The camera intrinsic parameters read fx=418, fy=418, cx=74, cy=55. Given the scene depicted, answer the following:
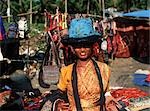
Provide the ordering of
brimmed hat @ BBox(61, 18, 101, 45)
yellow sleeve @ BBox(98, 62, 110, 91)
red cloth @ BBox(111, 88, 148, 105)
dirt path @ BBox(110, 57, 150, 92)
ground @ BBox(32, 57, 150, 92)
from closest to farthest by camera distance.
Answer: brimmed hat @ BBox(61, 18, 101, 45)
yellow sleeve @ BBox(98, 62, 110, 91)
red cloth @ BBox(111, 88, 148, 105)
ground @ BBox(32, 57, 150, 92)
dirt path @ BBox(110, 57, 150, 92)

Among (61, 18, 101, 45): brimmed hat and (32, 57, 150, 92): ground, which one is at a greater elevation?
(61, 18, 101, 45): brimmed hat

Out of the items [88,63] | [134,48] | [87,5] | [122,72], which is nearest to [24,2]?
[87,5]

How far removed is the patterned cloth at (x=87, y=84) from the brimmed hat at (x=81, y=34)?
0.23m

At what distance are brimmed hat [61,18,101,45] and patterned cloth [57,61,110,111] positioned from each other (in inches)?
9.2

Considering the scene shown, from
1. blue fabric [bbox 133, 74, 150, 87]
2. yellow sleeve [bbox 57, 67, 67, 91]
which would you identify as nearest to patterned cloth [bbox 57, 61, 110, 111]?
yellow sleeve [bbox 57, 67, 67, 91]

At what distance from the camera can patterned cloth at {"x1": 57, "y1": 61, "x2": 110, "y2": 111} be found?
141 inches

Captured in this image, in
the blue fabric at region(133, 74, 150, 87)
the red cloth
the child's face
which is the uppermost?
the child's face

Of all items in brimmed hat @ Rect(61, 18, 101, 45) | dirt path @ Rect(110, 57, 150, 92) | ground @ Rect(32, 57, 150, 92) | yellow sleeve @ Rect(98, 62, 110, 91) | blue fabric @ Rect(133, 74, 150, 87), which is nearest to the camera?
brimmed hat @ Rect(61, 18, 101, 45)

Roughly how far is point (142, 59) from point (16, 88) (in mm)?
7764

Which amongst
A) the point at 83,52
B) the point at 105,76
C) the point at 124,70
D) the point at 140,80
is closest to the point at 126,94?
the point at 140,80

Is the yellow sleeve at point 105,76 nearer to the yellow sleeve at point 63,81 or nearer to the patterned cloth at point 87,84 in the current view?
the patterned cloth at point 87,84

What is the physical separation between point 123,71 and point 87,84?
414 inches

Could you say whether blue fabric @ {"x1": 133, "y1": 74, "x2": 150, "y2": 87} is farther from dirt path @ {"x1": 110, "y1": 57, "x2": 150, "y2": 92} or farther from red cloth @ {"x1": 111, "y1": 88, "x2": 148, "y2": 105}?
red cloth @ {"x1": 111, "y1": 88, "x2": 148, "y2": 105}

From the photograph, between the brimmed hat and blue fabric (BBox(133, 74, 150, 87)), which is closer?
the brimmed hat
